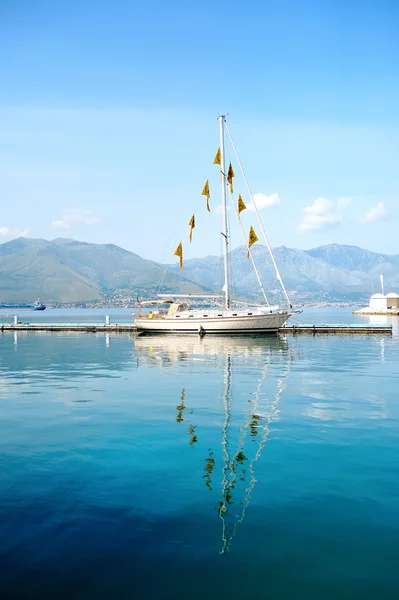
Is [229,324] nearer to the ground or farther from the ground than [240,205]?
nearer to the ground

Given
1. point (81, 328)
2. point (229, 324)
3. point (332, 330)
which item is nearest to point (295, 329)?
point (332, 330)

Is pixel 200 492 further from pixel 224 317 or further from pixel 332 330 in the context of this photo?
pixel 332 330

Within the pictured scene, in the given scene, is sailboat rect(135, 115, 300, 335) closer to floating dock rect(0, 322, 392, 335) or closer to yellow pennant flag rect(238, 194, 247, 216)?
yellow pennant flag rect(238, 194, 247, 216)

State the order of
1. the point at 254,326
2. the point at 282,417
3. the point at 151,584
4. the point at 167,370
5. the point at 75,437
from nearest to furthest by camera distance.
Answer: the point at 151,584
the point at 75,437
the point at 282,417
the point at 167,370
the point at 254,326

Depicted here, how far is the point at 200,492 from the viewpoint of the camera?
44.8ft

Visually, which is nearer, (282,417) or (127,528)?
(127,528)

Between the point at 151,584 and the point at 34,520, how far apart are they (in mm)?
3950

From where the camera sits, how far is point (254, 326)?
75188mm

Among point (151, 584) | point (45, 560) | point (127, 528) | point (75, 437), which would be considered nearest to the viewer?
point (151, 584)

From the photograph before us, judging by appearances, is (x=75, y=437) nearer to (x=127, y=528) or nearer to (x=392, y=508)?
(x=127, y=528)

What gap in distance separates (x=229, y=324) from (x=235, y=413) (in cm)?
5108

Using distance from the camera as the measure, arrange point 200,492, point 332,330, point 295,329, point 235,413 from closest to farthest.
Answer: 1. point 200,492
2. point 235,413
3. point 332,330
4. point 295,329

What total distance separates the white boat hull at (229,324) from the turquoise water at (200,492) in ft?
140

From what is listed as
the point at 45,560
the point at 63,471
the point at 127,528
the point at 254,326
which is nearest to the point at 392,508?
Result: the point at 127,528
